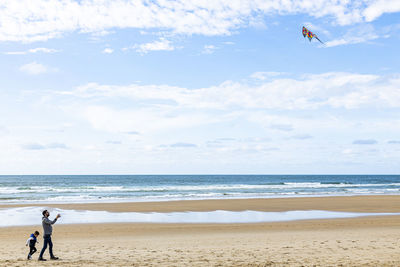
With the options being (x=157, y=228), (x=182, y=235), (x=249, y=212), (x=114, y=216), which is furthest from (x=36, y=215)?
(x=249, y=212)

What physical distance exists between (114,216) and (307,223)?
1050 cm

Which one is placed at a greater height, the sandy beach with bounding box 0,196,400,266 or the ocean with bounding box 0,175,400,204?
the ocean with bounding box 0,175,400,204

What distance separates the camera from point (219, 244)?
1216cm

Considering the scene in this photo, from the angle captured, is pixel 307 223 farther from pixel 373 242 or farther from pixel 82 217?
pixel 82 217

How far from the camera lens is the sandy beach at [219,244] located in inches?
384

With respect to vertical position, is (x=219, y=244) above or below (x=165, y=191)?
below

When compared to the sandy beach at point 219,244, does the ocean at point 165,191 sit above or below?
above

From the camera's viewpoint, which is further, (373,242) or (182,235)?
(182,235)

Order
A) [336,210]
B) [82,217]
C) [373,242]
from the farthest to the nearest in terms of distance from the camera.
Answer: [336,210], [82,217], [373,242]

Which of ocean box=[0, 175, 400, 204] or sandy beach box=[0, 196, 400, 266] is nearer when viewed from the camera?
sandy beach box=[0, 196, 400, 266]

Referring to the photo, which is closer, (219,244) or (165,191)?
(219,244)

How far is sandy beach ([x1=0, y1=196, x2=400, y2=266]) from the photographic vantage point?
32.0 ft

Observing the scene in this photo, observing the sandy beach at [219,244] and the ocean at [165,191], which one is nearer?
the sandy beach at [219,244]

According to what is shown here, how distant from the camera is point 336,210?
78.6ft
